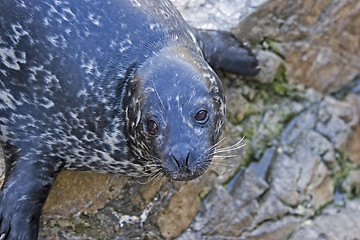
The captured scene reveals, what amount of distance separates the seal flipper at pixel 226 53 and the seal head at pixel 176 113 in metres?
0.94

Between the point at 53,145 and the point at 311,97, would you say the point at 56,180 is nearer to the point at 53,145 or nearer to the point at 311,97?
the point at 53,145

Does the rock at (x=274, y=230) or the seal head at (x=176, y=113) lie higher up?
the seal head at (x=176, y=113)

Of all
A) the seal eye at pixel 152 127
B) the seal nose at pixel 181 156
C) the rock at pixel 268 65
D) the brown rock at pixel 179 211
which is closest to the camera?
the seal nose at pixel 181 156

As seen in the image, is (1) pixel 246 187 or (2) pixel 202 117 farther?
(1) pixel 246 187

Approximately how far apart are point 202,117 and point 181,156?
312 millimetres

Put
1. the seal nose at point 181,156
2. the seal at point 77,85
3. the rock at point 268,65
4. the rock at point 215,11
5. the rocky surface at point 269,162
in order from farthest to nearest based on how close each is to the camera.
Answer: the rock at point 268,65, the rock at point 215,11, the rocky surface at point 269,162, the seal at point 77,85, the seal nose at point 181,156

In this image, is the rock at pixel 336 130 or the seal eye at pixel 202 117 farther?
the rock at pixel 336 130

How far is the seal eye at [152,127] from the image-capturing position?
339 centimetres

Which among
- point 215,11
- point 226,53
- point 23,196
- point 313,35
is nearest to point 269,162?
point 226,53

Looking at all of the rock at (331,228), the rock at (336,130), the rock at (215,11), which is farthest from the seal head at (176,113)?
the rock at (336,130)

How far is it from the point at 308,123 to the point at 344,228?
3.45 ft

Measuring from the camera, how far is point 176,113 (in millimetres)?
3363

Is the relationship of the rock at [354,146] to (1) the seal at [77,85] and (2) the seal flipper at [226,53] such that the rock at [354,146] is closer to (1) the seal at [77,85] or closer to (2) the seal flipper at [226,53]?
(2) the seal flipper at [226,53]

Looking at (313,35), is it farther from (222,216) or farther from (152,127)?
(152,127)
